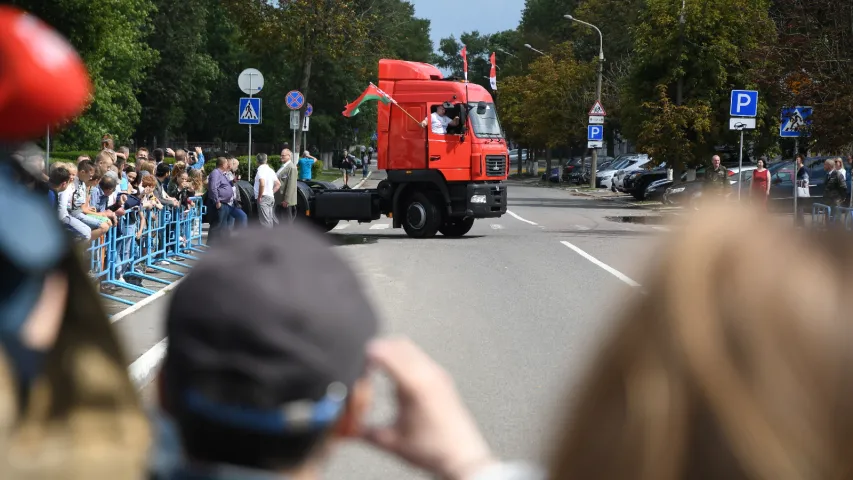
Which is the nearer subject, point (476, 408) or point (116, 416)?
point (116, 416)

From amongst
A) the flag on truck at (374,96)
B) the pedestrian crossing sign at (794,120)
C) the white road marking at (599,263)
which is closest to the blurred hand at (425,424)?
the white road marking at (599,263)

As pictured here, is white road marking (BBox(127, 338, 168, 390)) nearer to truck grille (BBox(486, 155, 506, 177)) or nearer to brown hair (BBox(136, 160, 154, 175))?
brown hair (BBox(136, 160, 154, 175))

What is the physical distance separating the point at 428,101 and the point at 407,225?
253 centimetres

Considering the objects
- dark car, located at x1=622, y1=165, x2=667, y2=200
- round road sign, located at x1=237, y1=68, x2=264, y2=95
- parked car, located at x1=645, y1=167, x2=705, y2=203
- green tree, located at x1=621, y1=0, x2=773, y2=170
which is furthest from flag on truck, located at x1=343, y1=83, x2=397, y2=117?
dark car, located at x1=622, y1=165, x2=667, y2=200

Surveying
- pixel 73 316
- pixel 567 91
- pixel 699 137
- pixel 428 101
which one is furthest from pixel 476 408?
pixel 567 91

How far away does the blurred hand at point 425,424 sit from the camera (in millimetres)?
1364

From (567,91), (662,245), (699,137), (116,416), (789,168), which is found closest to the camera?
(662,245)

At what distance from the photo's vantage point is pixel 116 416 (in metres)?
1.25

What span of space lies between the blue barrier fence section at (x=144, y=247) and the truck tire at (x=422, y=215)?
16.9 feet

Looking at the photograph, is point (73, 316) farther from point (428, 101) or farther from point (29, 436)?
point (428, 101)

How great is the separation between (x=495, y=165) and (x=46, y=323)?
21.6 m

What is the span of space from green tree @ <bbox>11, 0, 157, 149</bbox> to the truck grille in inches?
569

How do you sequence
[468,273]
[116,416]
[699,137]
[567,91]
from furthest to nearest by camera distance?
[567,91] < [699,137] < [468,273] < [116,416]

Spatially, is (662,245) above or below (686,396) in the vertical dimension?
above
